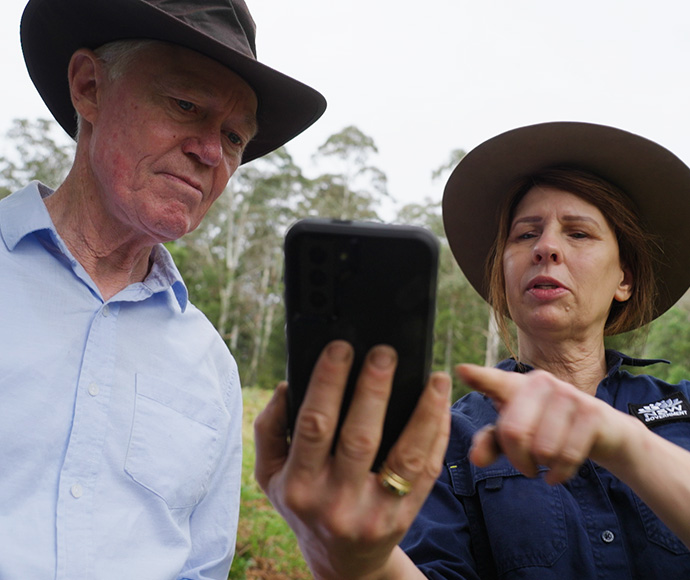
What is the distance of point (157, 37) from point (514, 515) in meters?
2.01

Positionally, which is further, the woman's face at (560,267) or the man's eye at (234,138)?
the man's eye at (234,138)

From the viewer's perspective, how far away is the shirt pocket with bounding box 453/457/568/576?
150 centimetres

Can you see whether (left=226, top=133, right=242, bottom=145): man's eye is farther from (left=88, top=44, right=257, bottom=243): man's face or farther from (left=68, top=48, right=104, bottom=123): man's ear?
(left=68, top=48, right=104, bottom=123): man's ear

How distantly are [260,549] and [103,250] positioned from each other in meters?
5.20

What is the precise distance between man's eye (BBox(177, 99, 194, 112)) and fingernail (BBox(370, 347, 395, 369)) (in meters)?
1.59

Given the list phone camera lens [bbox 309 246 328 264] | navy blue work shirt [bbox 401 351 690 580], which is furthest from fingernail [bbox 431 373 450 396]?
navy blue work shirt [bbox 401 351 690 580]

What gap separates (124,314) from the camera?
6.70ft

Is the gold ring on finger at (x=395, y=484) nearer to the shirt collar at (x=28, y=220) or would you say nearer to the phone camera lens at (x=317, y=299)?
the phone camera lens at (x=317, y=299)

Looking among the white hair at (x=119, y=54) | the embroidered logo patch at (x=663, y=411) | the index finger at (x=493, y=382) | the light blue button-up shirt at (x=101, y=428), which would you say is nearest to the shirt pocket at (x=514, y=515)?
the embroidered logo patch at (x=663, y=411)

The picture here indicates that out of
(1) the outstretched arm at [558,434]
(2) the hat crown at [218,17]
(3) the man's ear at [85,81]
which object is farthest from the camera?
(3) the man's ear at [85,81]

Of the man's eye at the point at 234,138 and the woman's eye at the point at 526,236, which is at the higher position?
the man's eye at the point at 234,138

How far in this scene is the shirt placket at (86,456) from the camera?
165 centimetres

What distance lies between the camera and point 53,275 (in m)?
1.90

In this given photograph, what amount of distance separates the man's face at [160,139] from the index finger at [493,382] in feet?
4.65
